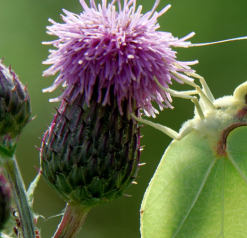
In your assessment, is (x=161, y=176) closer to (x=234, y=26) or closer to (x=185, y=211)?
(x=185, y=211)

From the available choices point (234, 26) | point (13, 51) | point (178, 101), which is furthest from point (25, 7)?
point (234, 26)

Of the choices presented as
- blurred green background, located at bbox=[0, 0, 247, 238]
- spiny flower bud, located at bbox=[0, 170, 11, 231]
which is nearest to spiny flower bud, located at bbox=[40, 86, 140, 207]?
spiny flower bud, located at bbox=[0, 170, 11, 231]

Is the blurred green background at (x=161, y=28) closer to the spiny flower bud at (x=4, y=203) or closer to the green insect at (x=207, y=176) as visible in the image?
the green insect at (x=207, y=176)

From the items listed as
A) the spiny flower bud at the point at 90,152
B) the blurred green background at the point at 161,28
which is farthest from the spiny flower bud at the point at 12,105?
the blurred green background at the point at 161,28

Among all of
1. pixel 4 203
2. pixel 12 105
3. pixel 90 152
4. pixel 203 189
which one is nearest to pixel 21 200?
pixel 4 203

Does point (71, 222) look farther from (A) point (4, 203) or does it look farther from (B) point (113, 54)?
(B) point (113, 54)

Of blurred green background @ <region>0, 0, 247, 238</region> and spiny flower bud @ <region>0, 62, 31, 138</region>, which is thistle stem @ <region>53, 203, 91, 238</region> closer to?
spiny flower bud @ <region>0, 62, 31, 138</region>
